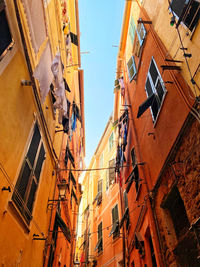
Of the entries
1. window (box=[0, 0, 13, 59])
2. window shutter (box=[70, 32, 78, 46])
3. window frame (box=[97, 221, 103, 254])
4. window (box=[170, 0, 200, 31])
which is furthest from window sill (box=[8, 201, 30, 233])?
window shutter (box=[70, 32, 78, 46])

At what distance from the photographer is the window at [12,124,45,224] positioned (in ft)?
15.9

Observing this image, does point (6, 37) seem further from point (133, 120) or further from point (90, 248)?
point (90, 248)

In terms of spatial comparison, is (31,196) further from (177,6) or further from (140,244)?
(177,6)

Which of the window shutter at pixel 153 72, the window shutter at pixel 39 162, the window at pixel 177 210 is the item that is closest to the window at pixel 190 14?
the window shutter at pixel 153 72

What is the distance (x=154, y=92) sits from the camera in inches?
291

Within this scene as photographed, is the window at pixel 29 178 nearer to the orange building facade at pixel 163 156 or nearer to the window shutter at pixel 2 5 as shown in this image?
the window shutter at pixel 2 5

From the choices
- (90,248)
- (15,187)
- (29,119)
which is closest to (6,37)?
(29,119)

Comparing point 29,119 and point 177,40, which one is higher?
point 177,40

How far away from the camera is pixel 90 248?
17984mm

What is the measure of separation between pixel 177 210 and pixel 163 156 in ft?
5.16

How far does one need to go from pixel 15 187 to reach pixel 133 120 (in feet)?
24.0

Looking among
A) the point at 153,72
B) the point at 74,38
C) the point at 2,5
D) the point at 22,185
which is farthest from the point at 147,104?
the point at 74,38

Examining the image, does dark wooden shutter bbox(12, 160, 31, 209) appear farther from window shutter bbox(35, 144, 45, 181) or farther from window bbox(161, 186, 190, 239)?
window bbox(161, 186, 190, 239)

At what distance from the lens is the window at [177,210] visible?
5.54 m
